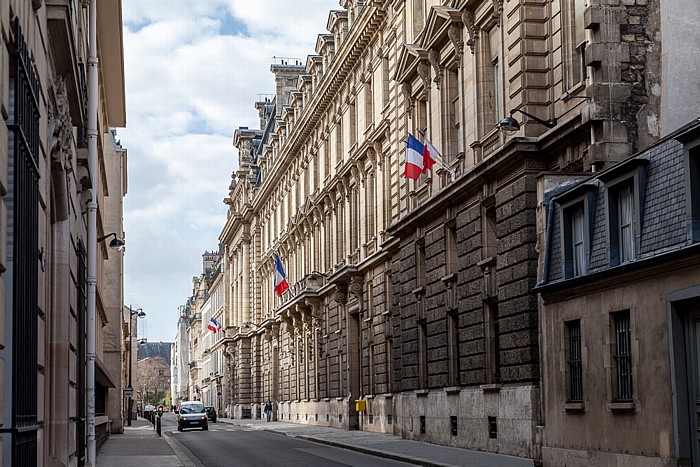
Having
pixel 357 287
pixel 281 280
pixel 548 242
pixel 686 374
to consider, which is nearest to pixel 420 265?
pixel 357 287

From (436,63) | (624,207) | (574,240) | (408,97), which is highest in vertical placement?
(436,63)

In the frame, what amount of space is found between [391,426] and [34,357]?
33111 mm

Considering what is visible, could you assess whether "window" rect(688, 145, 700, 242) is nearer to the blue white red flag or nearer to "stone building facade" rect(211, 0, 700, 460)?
"stone building facade" rect(211, 0, 700, 460)

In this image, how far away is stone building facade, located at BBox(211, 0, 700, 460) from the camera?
82.6 ft

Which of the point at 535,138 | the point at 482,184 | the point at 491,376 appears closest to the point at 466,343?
the point at 491,376

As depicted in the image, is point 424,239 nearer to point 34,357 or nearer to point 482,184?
point 482,184

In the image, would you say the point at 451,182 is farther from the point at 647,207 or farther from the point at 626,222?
the point at 647,207

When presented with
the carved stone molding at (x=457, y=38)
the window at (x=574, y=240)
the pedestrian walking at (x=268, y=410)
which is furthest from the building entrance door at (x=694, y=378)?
the pedestrian walking at (x=268, y=410)

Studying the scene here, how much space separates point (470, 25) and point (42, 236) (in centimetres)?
2098

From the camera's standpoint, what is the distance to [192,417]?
65562 millimetres

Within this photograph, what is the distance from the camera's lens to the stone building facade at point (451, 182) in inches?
992

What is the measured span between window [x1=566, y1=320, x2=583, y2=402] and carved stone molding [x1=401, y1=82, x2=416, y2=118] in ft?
61.5

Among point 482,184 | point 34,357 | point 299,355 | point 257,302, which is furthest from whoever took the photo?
point 257,302

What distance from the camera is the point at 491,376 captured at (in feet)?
99.0
